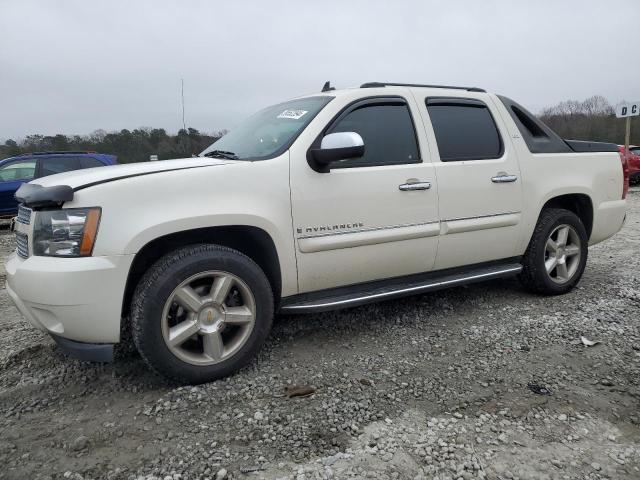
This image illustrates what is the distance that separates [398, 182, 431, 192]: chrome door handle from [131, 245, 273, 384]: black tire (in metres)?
1.15

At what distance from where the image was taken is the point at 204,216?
105 inches

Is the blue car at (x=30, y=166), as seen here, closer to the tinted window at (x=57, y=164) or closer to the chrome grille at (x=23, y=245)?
the tinted window at (x=57, y=164)

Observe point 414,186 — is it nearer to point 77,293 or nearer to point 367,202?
point 367,202

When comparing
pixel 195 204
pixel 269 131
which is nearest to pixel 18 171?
pixel 269 131

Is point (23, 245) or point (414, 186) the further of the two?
point (414, 186)

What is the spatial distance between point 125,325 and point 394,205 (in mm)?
2157

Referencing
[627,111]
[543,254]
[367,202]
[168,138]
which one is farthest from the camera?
[627,111]

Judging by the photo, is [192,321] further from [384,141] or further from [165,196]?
[384,141]

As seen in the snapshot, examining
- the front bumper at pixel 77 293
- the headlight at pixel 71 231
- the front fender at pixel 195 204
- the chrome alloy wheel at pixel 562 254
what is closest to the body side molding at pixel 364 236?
the front fender at pixel 195 204

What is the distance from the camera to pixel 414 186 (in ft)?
11.0

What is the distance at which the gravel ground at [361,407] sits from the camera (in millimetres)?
2078

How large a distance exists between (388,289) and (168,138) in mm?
5277

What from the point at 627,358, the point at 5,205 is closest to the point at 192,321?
the point at 627,358

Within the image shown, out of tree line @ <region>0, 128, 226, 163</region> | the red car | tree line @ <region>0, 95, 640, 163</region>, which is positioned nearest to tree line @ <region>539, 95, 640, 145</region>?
tree line @ <region>0, 95, 640, 163</region>
